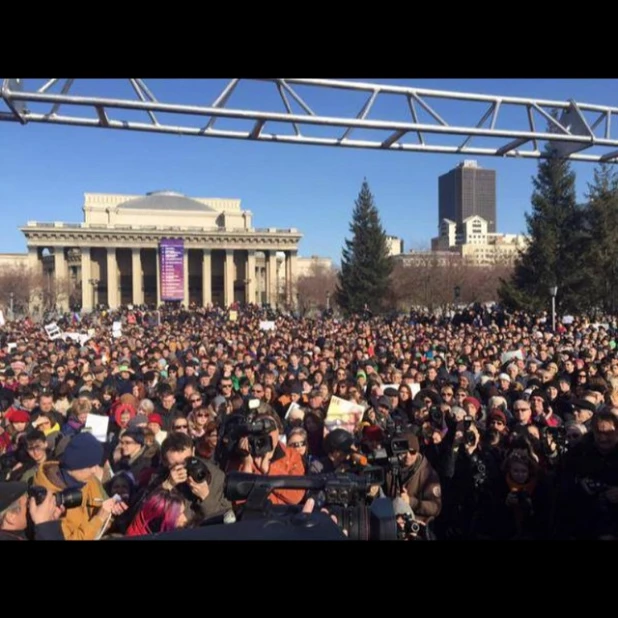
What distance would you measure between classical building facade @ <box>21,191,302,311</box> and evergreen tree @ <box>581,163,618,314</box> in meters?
32.1

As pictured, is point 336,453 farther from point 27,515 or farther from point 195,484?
point 27,515

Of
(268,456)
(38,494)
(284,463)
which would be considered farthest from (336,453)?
(38,494)

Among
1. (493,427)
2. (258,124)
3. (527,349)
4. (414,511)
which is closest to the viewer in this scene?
(414,511)

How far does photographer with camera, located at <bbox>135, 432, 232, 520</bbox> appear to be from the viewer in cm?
392

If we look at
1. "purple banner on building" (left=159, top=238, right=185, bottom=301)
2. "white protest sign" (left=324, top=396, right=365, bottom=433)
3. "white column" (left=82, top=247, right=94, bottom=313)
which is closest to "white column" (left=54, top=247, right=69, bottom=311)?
"white column" (left=82, top=247, right=94, bottom=313)

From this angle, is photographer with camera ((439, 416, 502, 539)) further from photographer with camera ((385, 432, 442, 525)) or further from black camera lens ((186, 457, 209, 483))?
black camera lens ((186, 457, 209, 483))

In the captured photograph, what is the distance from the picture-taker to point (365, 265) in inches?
1666
